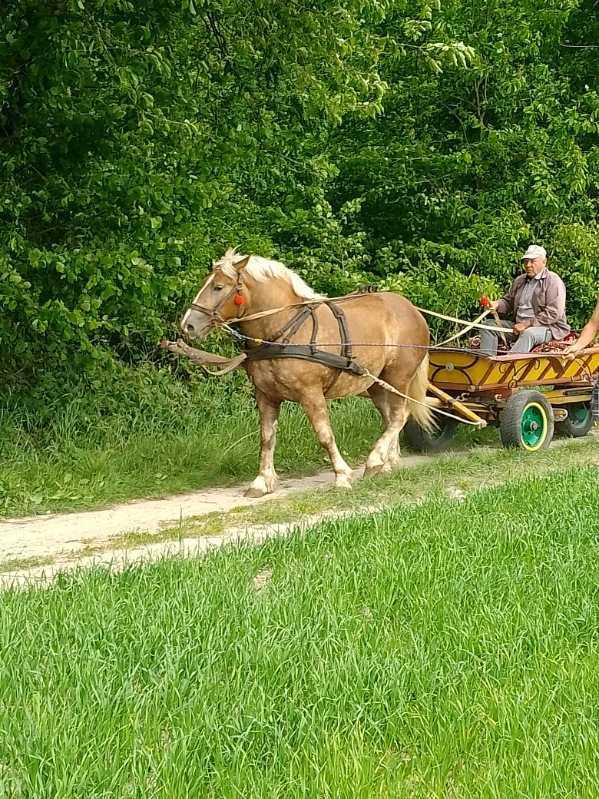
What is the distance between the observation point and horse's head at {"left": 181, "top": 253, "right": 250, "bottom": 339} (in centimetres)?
792

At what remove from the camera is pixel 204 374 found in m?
12.5

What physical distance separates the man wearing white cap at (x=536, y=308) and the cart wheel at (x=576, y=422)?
134 centimetres

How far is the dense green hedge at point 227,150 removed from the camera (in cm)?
845

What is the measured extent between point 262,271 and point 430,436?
3309mm

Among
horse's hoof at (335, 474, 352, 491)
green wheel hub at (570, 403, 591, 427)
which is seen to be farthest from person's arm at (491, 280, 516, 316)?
horse's hoof at (335, 474, 352, 491)

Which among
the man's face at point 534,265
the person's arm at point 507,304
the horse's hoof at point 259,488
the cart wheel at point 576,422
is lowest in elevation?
the cart wheel at point 576,422

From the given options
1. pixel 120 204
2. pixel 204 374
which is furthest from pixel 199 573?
pixel 204 374

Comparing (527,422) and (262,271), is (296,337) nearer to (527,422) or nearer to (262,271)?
(262,271)

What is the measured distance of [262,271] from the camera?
8156mm

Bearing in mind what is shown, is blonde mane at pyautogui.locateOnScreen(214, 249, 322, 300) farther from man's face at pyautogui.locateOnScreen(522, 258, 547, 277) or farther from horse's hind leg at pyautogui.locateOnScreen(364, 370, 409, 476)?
man's face at pyautogui.locateOnScreen(522, 258, 547, 277)

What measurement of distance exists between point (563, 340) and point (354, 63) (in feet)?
11.7

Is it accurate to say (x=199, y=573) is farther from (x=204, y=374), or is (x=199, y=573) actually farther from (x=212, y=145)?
(x=204, y=374)

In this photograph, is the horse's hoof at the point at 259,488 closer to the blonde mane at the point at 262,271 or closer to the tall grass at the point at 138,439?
the tall grass at the point at 138,439

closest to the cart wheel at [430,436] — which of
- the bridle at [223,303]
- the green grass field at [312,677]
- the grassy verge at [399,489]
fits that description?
the grassy verge at [399,489]
